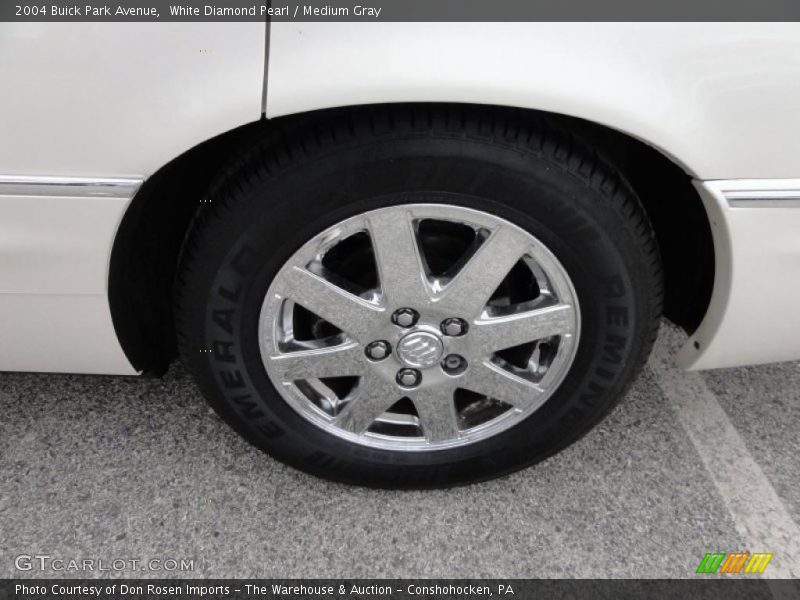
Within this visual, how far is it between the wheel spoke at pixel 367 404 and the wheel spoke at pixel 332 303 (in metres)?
0.14

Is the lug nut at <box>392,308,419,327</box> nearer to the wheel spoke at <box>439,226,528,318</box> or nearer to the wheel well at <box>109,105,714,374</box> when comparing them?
the wheel spoke at <box>439,226,528,318</box>

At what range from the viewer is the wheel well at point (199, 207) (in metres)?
1.48

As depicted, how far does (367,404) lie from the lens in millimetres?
1716

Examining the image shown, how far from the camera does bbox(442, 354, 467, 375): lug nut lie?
165cm

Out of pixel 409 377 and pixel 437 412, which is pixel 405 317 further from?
pixel 437 412

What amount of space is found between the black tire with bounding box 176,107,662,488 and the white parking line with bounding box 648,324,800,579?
1.52ft

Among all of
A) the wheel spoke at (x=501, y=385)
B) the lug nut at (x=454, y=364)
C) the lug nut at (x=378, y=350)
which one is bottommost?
the wheel spoke at (x=501, y=385)

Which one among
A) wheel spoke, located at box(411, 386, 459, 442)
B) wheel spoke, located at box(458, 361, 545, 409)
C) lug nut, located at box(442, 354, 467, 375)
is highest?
lug nut, located at box(442, 354, 467, 375)

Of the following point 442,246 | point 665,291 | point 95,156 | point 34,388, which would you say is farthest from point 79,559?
point 665,291

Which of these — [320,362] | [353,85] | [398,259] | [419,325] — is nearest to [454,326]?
[419,325]

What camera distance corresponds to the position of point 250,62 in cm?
126
